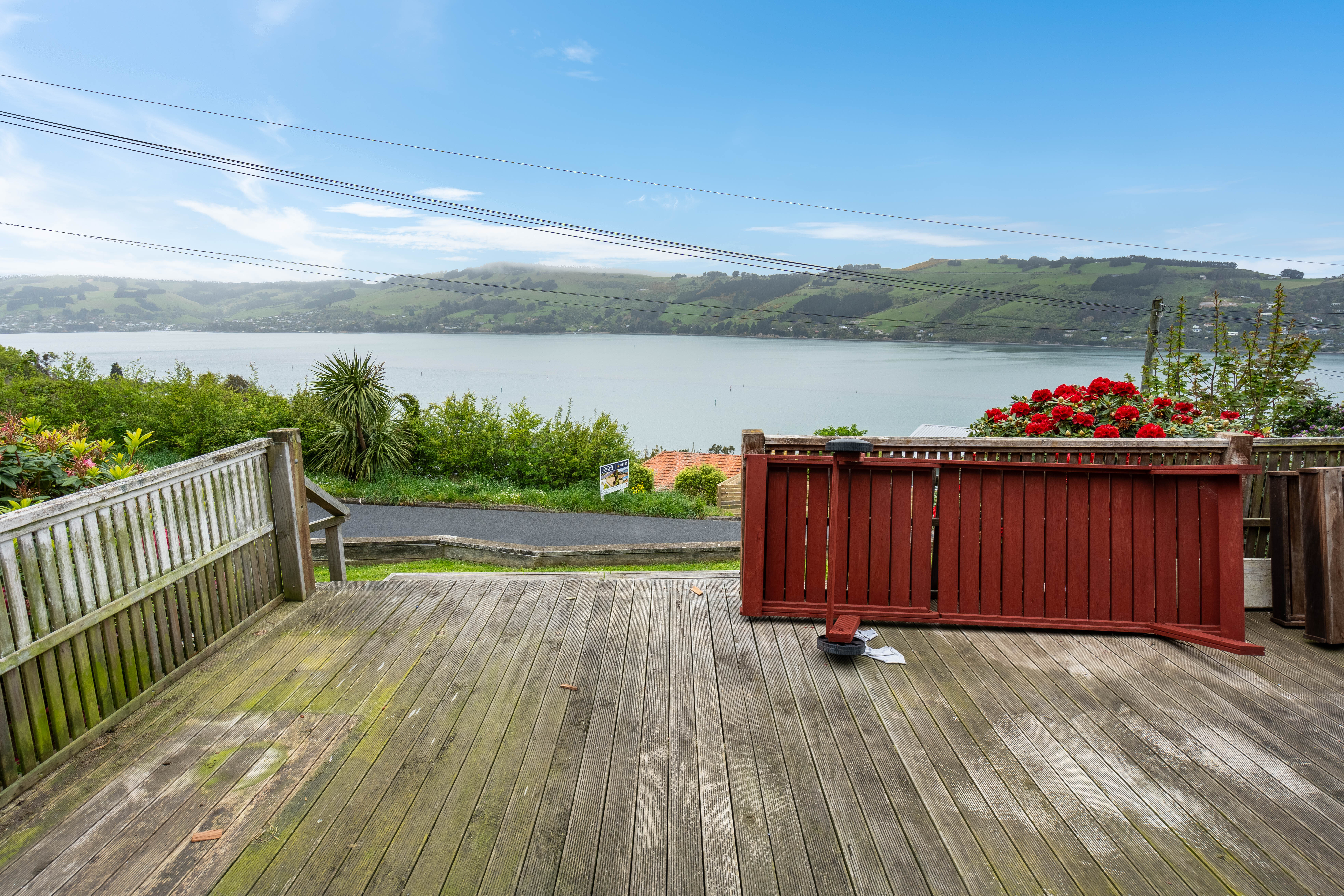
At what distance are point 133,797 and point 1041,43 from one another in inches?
5424

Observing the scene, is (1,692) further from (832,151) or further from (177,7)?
(832,151)

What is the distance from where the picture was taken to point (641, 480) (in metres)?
15.4

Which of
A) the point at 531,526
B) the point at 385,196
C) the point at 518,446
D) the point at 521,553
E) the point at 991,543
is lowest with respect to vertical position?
the point at 531,526

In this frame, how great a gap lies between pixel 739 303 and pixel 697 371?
2358 cm

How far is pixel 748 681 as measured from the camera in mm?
3113

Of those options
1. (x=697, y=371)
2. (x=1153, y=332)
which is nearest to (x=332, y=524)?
(x=1153, y=332)

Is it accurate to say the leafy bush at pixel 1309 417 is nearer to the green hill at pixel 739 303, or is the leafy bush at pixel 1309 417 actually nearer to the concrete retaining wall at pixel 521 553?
the concrete retaining wall at pixel 521 553

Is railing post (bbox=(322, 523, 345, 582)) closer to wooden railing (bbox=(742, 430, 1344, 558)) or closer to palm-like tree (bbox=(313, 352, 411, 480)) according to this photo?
wooden railing (bbox=(742, 430, 1344, 558))

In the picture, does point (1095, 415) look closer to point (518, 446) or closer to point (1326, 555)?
point (1326, 555)

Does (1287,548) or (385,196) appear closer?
(1287,548)

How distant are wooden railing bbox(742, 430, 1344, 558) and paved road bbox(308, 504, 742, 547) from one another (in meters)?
5.93

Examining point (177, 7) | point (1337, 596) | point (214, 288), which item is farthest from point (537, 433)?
point (214, 288)

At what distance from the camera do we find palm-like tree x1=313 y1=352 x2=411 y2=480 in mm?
13883

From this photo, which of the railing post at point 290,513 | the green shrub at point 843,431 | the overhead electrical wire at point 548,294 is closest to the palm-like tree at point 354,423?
the green shrub at point 843,431
